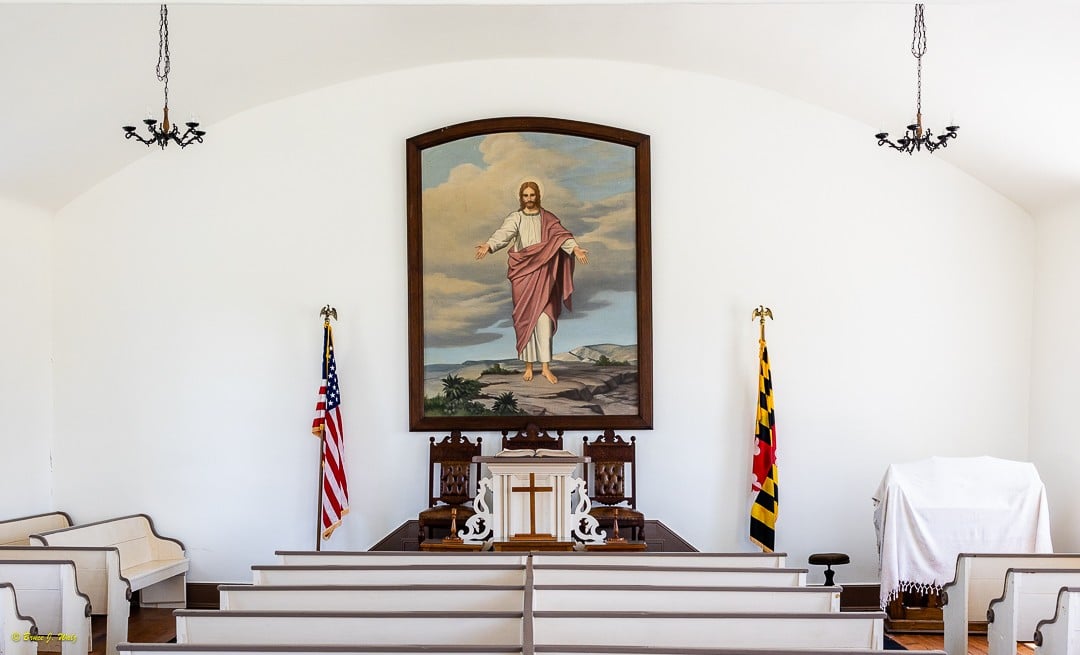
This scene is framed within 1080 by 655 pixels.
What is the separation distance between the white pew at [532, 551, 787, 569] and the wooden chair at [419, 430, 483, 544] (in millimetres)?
2560

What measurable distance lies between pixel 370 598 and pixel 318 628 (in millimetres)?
494

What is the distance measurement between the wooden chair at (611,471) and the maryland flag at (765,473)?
1.03m

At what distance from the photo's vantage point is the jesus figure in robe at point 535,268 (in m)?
8.41

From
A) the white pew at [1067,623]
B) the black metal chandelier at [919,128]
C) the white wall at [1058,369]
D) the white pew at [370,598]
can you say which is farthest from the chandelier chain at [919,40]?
the white pew at [370,598]

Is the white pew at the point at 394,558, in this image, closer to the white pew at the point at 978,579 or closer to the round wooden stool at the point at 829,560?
the white pew at the point at 978,579

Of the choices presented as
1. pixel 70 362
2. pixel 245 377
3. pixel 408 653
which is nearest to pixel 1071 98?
pixel 408 653

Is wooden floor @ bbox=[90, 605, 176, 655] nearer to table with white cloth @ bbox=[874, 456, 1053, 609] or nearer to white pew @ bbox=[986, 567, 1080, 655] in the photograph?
table with white cloth @ bbox=[874, 456, 1053, 609]

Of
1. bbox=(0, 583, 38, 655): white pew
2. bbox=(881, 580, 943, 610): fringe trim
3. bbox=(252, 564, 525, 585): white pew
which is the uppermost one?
bbox=(252, 564, 525, 585): white pew

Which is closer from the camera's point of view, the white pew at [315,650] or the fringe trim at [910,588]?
the white pew at [315,650]

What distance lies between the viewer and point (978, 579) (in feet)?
18.4

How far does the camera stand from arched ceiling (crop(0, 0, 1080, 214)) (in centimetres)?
646

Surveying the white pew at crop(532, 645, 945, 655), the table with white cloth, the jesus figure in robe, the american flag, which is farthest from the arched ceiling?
the white pew at crop(532, 645, 945, 655)

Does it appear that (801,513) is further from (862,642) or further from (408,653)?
(408,653)

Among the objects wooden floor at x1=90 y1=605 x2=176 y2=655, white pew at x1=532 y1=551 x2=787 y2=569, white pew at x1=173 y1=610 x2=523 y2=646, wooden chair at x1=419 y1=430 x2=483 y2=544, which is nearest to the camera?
white pew at x1=173 y1=610 x2=523 y2=646
